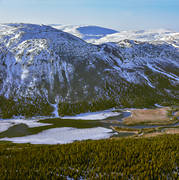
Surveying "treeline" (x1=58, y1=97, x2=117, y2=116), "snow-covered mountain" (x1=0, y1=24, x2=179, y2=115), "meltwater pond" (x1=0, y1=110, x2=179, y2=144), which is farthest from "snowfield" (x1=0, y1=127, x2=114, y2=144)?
"snow-covered mountain" (x1=0, y1=24, x2=179, y2=115)

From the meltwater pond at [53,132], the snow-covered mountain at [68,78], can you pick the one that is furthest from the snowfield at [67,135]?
the snow-covered mountain at [68,78]

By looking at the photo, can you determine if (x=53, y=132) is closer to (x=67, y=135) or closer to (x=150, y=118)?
(x=67, y=135)

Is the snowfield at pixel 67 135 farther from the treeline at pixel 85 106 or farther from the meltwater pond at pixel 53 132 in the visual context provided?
the treeline at pixel 85 106

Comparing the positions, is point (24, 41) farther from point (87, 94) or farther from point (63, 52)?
point (87, 94)

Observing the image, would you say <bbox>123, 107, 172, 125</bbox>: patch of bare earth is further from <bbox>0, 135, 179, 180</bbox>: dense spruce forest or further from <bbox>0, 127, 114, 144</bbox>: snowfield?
<bbox>0, 135, 179, 180</bbox>: dense spruce forest

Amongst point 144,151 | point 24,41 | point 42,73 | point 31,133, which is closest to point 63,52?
point 42,73

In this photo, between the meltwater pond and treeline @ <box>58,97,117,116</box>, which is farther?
treeline @ <box>58,97,117,116</box>

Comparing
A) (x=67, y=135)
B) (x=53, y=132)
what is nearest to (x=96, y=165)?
(x=67, y=135)
